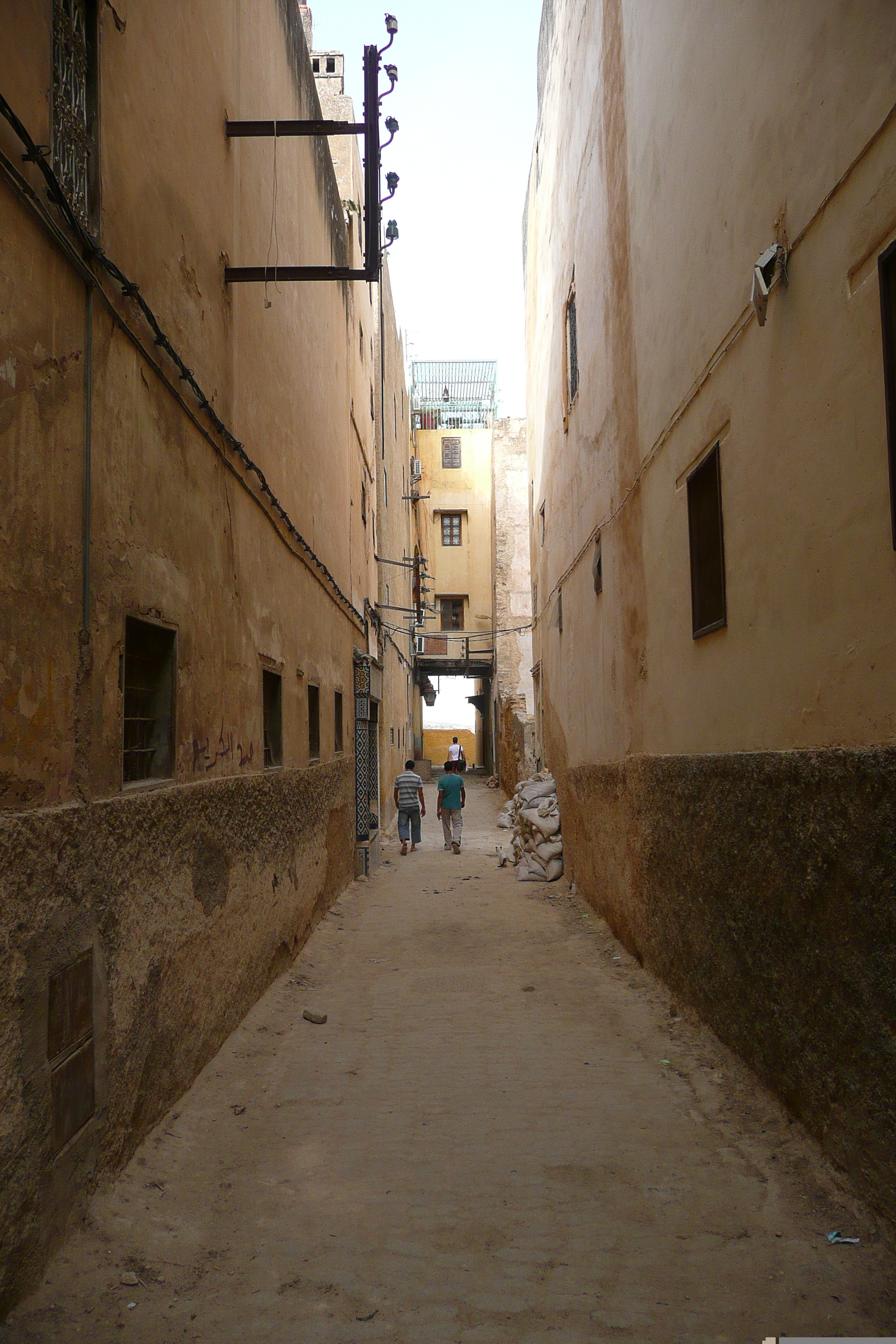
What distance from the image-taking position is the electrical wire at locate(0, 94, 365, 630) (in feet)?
9.25

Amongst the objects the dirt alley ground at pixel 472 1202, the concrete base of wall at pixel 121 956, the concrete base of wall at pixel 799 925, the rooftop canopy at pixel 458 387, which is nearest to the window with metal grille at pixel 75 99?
the concrete base of wall at pixel 121 956

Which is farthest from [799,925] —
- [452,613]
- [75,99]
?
[452,613]

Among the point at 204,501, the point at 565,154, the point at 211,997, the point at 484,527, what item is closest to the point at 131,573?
the point at 204,501

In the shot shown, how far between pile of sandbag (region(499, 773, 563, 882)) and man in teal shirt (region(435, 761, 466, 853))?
1.02 m

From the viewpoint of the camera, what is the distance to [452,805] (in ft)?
50.9

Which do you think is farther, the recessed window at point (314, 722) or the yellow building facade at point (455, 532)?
the yellow building facade at point (455, 532)

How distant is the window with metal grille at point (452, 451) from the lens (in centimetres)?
3619

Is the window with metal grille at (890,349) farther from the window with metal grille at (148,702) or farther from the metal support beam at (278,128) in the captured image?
the metal support beam at (278,128)

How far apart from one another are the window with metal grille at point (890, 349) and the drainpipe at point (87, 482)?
2.76 meters

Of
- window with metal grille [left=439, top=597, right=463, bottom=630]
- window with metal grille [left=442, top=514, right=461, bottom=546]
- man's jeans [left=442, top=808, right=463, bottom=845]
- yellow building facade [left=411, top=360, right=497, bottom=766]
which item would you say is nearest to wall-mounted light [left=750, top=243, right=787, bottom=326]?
man's jeans [left=442, top=808, right=463, bottom=845]

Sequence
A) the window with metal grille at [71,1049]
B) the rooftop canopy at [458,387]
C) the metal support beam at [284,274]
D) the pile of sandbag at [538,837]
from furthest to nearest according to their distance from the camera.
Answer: the rooftop canopy at [458,387] → the pile of sandbag at [538,837] → the metal support beam at [284,274] → the window with metal grille at [71,1049]

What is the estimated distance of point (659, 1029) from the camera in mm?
5520

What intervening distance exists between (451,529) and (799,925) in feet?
109

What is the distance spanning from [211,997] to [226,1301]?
2009mm
